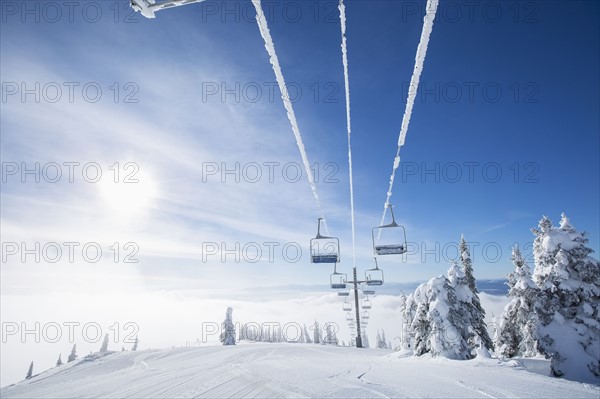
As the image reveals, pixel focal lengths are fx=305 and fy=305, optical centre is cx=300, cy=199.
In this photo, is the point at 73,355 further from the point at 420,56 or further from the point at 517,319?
the point at 420,56

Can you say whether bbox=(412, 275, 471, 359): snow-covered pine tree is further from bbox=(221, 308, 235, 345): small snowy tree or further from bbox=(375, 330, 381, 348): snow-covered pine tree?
bbox=(375, 330, 381, 348): snow-covered pine tree

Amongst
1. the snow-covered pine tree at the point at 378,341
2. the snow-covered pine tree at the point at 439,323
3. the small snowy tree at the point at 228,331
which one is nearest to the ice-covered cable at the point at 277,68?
the snow-covered pine tree at the point at 439,323

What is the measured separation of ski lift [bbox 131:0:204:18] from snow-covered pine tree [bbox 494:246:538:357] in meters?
29.5

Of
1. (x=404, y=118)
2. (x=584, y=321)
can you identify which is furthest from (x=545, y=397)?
(x=584, y=321)

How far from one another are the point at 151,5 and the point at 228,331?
52.3 m

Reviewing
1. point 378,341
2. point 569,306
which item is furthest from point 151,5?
point 378,341

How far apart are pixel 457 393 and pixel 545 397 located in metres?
1.84

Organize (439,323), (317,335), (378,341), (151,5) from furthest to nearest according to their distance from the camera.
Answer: (378,341) < (317,335) < (439,323) < (151,5)

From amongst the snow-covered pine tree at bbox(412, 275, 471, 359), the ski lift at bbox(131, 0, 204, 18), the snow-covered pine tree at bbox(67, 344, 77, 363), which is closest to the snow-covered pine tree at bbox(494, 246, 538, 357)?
the snow-covered pine tree at bbox(412, 275, 471, 359)

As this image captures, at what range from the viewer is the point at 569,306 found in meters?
18.3

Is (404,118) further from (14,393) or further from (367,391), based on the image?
(14,393)

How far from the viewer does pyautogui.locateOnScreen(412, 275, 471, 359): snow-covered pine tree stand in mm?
18469

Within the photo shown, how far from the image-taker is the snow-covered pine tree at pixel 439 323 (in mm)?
18469

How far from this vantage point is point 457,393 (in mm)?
7352
